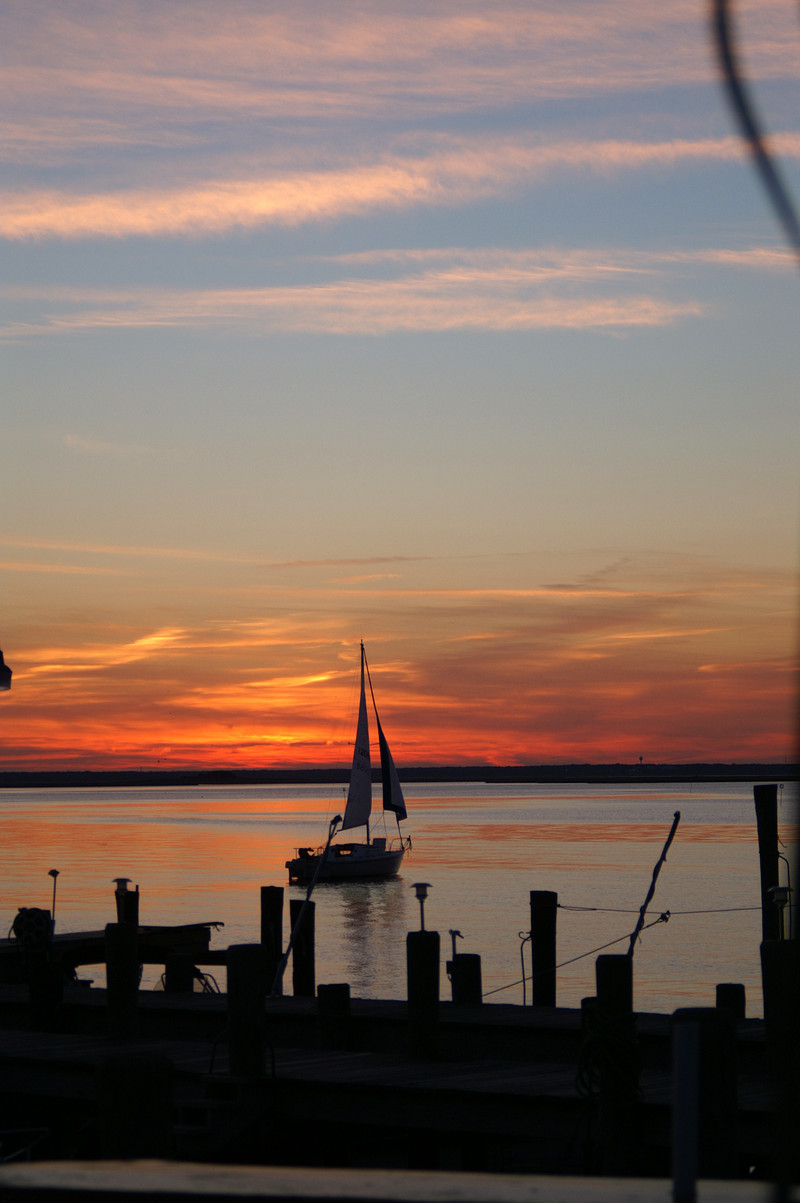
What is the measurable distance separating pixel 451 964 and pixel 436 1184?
642 inches

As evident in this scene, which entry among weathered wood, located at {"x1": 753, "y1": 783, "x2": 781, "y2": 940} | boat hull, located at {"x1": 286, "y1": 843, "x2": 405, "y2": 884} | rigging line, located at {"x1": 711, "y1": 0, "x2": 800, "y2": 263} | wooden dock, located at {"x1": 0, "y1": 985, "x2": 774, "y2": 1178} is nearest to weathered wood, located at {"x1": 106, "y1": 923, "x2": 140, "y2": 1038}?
wooden dock, located at {"x1": 0, "y1": 985, "x2": 774, "y2": 1178}

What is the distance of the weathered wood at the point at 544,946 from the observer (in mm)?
21250

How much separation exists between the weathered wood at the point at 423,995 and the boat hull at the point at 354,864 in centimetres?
5742

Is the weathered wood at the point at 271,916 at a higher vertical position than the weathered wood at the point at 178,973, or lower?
higher

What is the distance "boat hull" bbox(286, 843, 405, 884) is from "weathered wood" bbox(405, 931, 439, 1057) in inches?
2260

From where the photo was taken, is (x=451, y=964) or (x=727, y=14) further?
(x=451, y=964)

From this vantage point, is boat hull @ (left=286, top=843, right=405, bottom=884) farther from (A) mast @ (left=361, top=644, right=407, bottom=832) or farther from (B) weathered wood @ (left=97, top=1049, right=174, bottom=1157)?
(B) weathered wood @ (left=97, top=1049, right=174, bottom=1157)

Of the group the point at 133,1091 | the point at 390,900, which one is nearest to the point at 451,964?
the point at 133,1091

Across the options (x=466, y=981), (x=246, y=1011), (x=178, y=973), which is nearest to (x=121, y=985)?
(x=246, y=1011)

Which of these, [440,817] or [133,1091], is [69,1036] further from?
[440,817]

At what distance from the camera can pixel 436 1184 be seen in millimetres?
3881

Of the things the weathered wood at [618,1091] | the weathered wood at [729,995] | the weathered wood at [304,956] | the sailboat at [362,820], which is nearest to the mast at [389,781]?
the sailboat at [362,820]

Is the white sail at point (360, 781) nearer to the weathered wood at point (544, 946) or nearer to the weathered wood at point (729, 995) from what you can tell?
the weathered wood at point (544, 946)

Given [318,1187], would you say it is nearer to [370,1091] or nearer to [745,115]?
[745,115]
